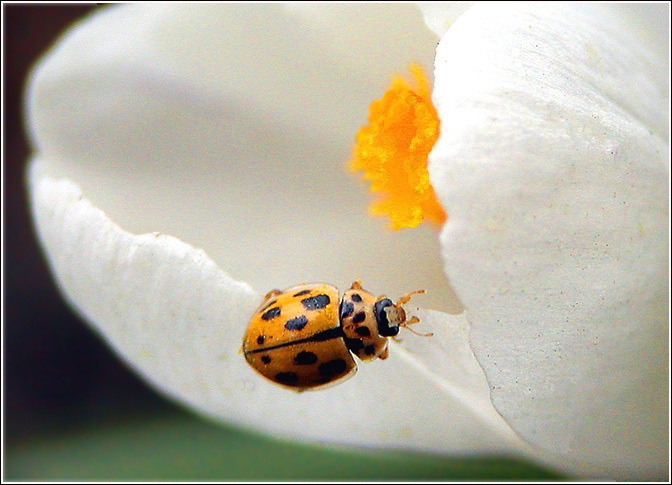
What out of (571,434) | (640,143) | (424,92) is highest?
(424,92)

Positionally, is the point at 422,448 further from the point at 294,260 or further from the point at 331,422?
the point at 294,260

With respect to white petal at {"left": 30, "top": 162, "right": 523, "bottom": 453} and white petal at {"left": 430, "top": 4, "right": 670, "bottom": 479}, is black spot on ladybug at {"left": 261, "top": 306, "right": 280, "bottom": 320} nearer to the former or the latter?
white petal at {"left": 30, "top": 162, "right": 523, "bottom": 453}

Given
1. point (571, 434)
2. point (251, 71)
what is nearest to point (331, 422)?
point (571, 434)

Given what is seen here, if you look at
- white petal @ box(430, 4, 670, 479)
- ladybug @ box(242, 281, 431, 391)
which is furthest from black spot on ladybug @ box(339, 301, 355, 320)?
white petal @ box(430, 4, 670, 479)

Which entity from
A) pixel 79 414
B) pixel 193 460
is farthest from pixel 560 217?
pixel 79 414

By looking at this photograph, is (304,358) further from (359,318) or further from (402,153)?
(402,153)

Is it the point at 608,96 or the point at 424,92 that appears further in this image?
the point at 424,92
